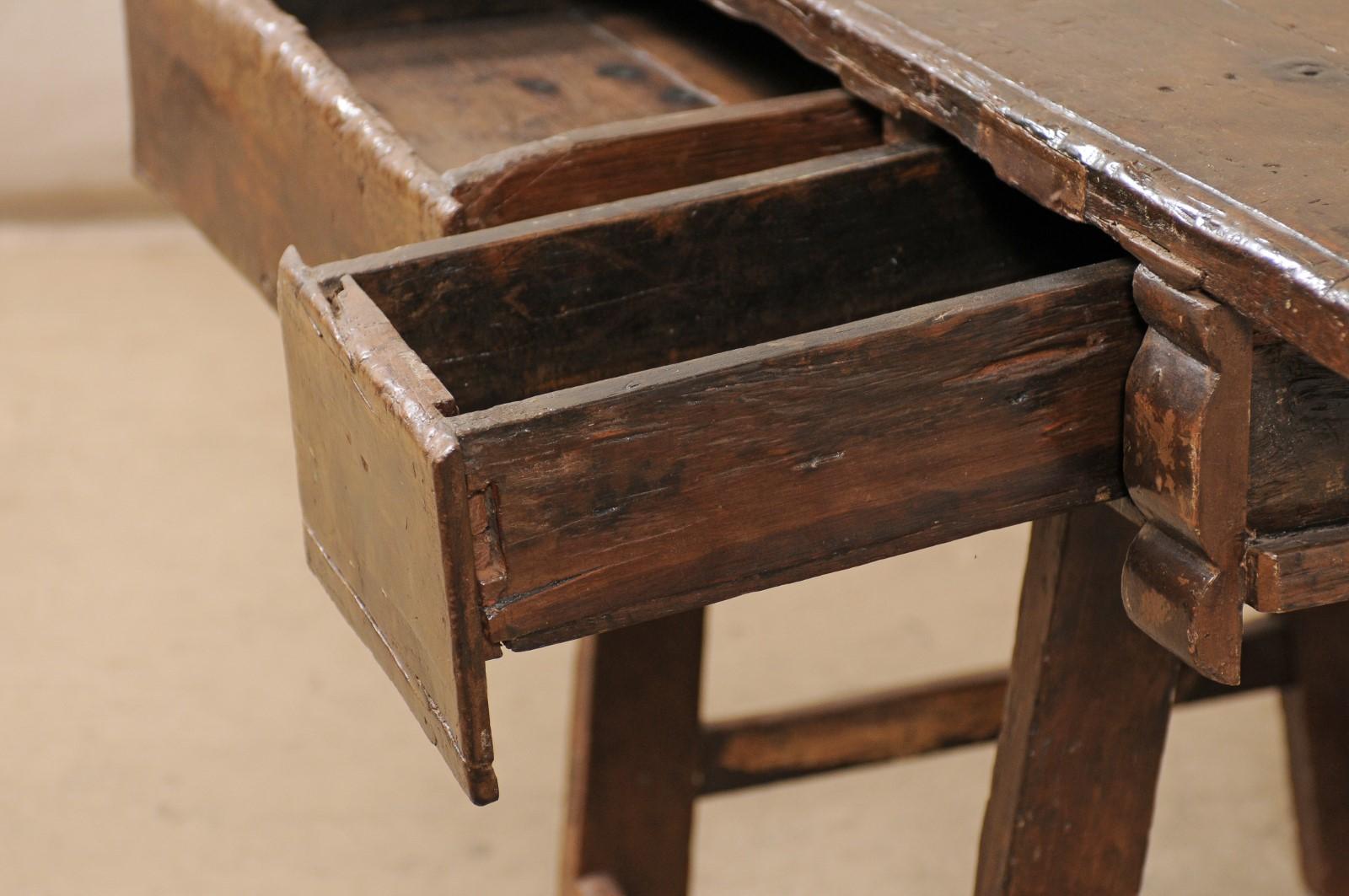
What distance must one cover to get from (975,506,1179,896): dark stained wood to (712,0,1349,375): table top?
265mm

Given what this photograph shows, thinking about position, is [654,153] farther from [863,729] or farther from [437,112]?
[863,729]

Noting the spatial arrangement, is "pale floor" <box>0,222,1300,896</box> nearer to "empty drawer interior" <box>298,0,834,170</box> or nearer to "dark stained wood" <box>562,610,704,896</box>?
"dark stained wood" <box>562,610,704,896</box>

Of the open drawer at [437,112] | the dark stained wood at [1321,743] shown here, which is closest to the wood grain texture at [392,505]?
the open drawer at [437,112]

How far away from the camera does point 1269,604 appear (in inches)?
32.6

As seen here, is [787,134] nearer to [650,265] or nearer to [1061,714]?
[650,265]

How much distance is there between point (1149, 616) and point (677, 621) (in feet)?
2.16

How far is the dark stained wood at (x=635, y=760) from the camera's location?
59.6 inches

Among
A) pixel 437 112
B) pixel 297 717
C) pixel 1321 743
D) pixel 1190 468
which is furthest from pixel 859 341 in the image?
pixel 297 717

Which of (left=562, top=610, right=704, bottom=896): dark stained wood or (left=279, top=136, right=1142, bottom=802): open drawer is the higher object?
(left=279, top=136, right=1142, bottom=802): open drawer

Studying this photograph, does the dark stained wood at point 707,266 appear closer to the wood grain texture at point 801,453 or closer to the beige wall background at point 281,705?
the wood grain texture at point 801,453

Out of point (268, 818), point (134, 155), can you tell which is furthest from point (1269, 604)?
point (268, 818)

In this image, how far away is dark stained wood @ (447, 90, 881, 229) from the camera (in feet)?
3.27

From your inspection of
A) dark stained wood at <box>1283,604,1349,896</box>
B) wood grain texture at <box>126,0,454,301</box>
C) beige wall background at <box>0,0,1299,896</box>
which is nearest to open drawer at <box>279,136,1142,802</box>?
wood grain texture at <box>126,0,454,301</box>

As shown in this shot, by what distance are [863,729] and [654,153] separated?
29.8 inches
